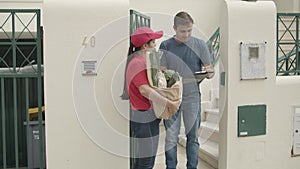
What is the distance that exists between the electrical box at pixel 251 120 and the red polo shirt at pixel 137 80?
4.27 ft

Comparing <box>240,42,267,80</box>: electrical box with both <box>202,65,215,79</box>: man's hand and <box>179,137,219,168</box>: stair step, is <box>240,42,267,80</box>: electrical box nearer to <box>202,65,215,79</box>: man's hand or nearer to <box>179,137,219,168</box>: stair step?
<box>202,65,215,79</box>: man's hand

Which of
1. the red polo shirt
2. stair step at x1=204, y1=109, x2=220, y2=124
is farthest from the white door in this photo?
the red polo shirt

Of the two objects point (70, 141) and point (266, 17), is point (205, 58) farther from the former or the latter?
point (70, 141)

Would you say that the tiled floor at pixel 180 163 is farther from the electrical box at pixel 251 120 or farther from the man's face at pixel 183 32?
the man's face at pixel 183 32

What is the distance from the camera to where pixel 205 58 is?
14.2ft

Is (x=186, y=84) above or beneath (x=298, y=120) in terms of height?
above

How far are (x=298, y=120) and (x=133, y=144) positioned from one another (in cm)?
202

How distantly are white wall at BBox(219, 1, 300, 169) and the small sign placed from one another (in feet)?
4.87

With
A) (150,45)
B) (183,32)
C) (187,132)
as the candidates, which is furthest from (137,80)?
(187,132)

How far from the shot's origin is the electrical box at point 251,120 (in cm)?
452

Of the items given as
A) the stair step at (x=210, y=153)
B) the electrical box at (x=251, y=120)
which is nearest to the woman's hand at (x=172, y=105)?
the electrical box at (x=251, y=120)

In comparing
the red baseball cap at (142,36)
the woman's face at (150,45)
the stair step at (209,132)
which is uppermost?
the red baseball cap at (142,36)

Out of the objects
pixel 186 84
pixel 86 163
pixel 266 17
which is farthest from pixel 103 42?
pixel 266 17

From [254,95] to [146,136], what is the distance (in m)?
1.51
